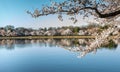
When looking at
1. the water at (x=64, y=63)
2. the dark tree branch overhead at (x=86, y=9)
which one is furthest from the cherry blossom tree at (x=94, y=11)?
the water at (x=64, y=63)

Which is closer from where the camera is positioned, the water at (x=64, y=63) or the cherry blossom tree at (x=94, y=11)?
the cherry blossom tree at (x=94, y=11)

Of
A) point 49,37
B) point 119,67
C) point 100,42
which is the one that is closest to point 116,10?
point 100,42

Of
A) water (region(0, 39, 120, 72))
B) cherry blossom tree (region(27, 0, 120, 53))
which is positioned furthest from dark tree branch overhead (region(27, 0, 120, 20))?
water (region(0, 39, 120, 72))

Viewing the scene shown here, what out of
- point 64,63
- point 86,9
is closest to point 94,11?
point 86,9

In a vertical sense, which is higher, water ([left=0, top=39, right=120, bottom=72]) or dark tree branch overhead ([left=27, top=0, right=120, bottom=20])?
dark tree branch overhead ([left=27, top=0, right=120, bottom=20])

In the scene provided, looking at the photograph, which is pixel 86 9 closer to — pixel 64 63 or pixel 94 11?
pixel 94 11

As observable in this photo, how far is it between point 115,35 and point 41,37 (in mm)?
118290

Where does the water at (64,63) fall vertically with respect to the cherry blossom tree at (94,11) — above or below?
below

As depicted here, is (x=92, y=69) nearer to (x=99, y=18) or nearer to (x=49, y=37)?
(x=99, y=18)

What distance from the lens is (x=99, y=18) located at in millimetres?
4836

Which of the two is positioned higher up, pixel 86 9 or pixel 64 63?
pixel 86 9

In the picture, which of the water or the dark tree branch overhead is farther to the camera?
the water

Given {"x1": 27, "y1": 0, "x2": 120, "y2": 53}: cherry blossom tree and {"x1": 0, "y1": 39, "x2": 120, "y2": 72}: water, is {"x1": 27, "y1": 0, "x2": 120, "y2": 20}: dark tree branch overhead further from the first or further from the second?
{"x1": 0, "y1": 39, "x2": 120, "y2": 72}: water

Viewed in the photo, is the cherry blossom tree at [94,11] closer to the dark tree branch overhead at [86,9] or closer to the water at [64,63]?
the dark tree branch overhead at [86,9]
